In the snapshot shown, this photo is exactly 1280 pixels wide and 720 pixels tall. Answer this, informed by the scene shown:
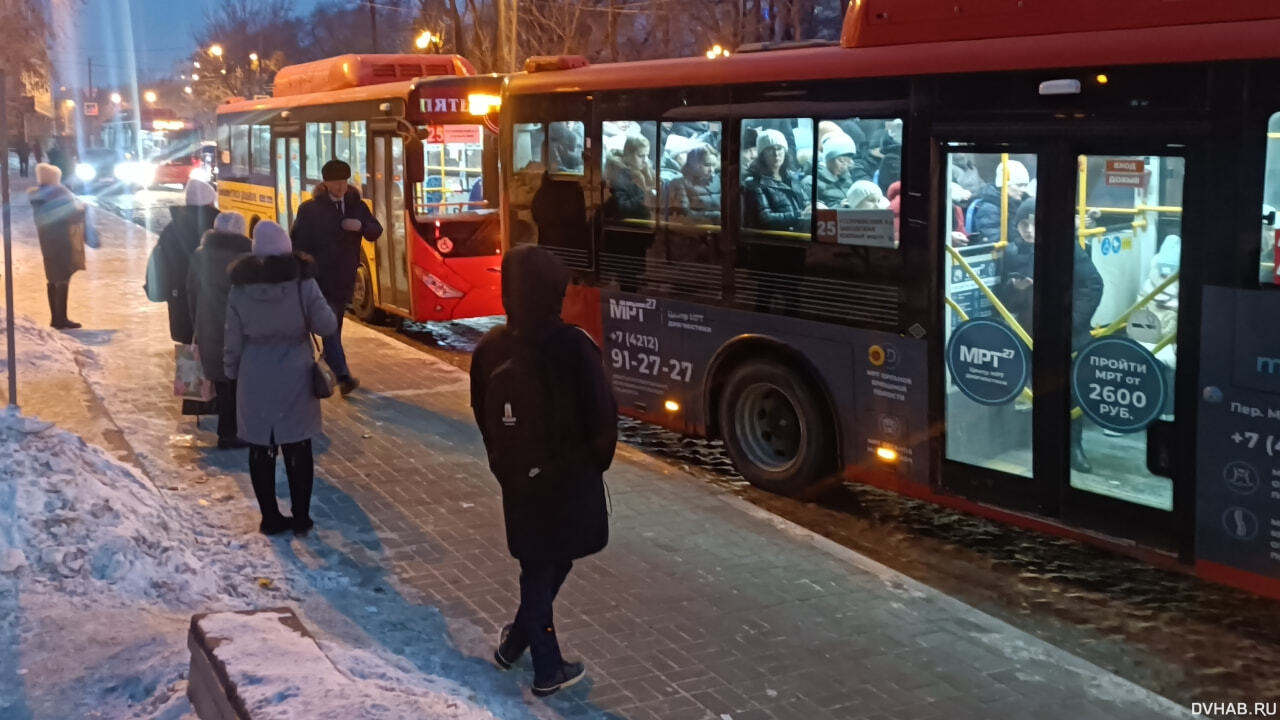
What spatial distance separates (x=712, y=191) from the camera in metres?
8.70

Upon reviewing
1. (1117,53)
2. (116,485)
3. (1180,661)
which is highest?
(1117,53)

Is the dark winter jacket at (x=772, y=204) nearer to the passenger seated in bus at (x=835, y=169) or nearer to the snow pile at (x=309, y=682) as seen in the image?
the passenger seated in bus at (x=835, y=169)

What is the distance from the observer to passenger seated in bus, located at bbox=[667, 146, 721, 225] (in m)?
8.68

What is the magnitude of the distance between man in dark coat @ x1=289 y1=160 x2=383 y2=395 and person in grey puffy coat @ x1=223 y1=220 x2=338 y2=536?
12.5 ft

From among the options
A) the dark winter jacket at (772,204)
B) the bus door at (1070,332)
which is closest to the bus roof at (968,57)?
the bus door at (1070,332)

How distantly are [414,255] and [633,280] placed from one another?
5.50 metres

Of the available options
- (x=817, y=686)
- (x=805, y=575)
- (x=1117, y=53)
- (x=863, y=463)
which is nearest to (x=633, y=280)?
(x=863, y=463)

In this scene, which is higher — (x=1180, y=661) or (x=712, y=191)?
(x=712, y=191)

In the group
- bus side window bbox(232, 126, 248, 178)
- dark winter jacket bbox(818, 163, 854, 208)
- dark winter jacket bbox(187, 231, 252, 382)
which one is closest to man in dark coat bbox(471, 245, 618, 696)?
dark winter jacket bbox(818, 163, 854, 208)

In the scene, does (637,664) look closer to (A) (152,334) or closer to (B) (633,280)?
(B) (633,280)

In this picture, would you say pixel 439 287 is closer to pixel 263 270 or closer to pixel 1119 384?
pixel 263 270

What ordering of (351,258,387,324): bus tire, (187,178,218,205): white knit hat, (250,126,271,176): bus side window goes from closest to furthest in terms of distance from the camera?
1. (187,178,218,205): white knit hat
2. (351,258,387,324): bus tire
3. (250,126,271,176): bus side window

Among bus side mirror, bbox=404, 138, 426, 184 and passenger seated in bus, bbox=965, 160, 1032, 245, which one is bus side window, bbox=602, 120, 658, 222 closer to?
passenger seated in bus, bbox=965, 160, 1032, 245

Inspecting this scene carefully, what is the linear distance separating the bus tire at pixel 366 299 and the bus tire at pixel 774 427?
8.02 metres
